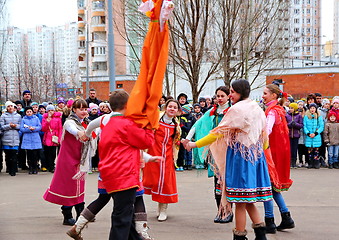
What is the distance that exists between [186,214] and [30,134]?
6.75 m

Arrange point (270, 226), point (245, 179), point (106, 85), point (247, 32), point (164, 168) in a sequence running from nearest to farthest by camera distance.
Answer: point (245, 179) < point (270, 226) < point (164, 168) < point (247, 32) < point (106, 85)

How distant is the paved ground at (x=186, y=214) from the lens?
6.21 m

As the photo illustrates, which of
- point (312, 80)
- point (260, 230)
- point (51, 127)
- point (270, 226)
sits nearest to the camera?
point (260, 230)

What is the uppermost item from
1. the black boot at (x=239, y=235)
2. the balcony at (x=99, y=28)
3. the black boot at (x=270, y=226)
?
the balcony at (x=99, y=28)

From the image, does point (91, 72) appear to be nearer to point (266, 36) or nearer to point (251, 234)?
point (266, 36)

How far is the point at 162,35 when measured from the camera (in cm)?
446

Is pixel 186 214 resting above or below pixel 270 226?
below

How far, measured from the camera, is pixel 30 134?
12727 mm

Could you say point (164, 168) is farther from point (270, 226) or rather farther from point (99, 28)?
point (99, 28)

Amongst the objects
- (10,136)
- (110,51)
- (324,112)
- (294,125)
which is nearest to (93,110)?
(10,136)

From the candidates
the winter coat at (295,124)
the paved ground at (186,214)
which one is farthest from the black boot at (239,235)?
the winter coat at (295,124)

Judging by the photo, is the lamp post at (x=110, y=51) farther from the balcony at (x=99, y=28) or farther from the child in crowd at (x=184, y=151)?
the balcony at (x=99, y=28)

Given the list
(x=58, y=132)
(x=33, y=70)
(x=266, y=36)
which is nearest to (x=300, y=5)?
(x=33, y=70)

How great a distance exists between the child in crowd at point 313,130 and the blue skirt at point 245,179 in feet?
27.4
